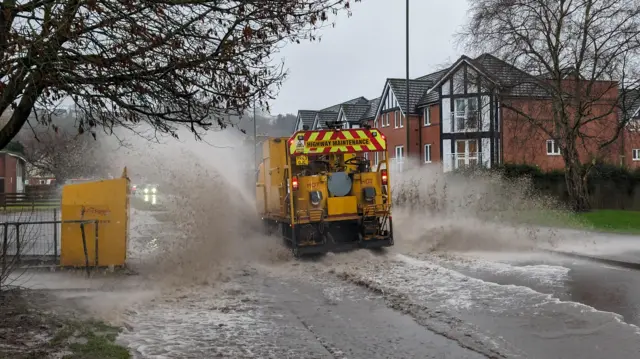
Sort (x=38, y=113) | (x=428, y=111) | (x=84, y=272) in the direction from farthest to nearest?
(x=428, y=111), (x=84, y=272), (x=38, y=113)

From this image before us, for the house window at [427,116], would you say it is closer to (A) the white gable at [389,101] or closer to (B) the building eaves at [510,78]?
(A) the white gable at [389,101]

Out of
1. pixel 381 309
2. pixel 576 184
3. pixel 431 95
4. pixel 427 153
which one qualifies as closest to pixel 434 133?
pixel 427 153

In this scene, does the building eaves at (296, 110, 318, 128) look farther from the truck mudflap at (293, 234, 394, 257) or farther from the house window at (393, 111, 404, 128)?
the truck mudflap at (293, 234, 394, 257)

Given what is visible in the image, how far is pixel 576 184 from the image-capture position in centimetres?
2655

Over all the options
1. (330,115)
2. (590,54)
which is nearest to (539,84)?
(590,54)

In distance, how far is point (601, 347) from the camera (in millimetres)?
6488

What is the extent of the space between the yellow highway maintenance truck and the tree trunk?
15456 millimetres

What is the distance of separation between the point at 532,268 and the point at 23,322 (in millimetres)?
9231

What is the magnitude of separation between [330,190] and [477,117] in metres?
15.7

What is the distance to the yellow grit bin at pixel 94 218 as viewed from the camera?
37.4 feet

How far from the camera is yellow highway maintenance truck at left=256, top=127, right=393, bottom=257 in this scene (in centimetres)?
1316

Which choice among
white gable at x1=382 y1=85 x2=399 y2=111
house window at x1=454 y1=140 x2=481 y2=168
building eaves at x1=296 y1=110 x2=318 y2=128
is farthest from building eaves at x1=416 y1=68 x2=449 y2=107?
building eaves at x1=296 y1=110 x2=318 y2=128

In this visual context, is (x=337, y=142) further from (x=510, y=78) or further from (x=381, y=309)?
(x=510, y=78)

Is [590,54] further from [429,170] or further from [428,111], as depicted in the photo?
[428,111]
